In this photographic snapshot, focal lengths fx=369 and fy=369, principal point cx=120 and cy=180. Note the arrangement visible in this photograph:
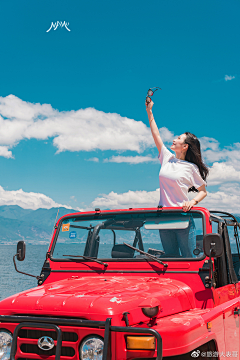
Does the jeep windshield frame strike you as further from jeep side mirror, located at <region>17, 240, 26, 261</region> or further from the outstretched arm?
jeep side mirror, located at <region>17, 240, 26, 261</region>

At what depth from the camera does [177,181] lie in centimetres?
478

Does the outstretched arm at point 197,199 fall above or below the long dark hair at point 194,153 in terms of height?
below

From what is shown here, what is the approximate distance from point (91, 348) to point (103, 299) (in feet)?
1.21

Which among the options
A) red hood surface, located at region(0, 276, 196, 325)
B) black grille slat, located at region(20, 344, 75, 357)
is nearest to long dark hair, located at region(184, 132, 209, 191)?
red hood surface, located at region(0, 276, 196, 325)

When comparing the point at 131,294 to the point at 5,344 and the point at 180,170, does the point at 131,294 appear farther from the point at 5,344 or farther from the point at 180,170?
the point at 180,170

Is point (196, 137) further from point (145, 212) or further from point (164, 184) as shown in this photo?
point (145, 212)

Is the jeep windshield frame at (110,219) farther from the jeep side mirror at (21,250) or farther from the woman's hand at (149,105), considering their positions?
the woman's hand at (149,105)

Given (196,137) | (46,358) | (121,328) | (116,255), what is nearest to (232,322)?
(116,255)

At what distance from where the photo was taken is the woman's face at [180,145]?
5004mm

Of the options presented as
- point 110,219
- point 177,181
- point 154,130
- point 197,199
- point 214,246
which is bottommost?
point 214,246

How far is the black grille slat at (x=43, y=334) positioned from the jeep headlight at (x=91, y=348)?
108 millimetres

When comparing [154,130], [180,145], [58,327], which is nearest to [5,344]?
[58,327]

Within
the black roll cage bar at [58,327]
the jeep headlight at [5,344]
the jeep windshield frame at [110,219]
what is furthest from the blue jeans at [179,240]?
the jeep headlight at [5,344]

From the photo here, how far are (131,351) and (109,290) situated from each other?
2.19 feet
